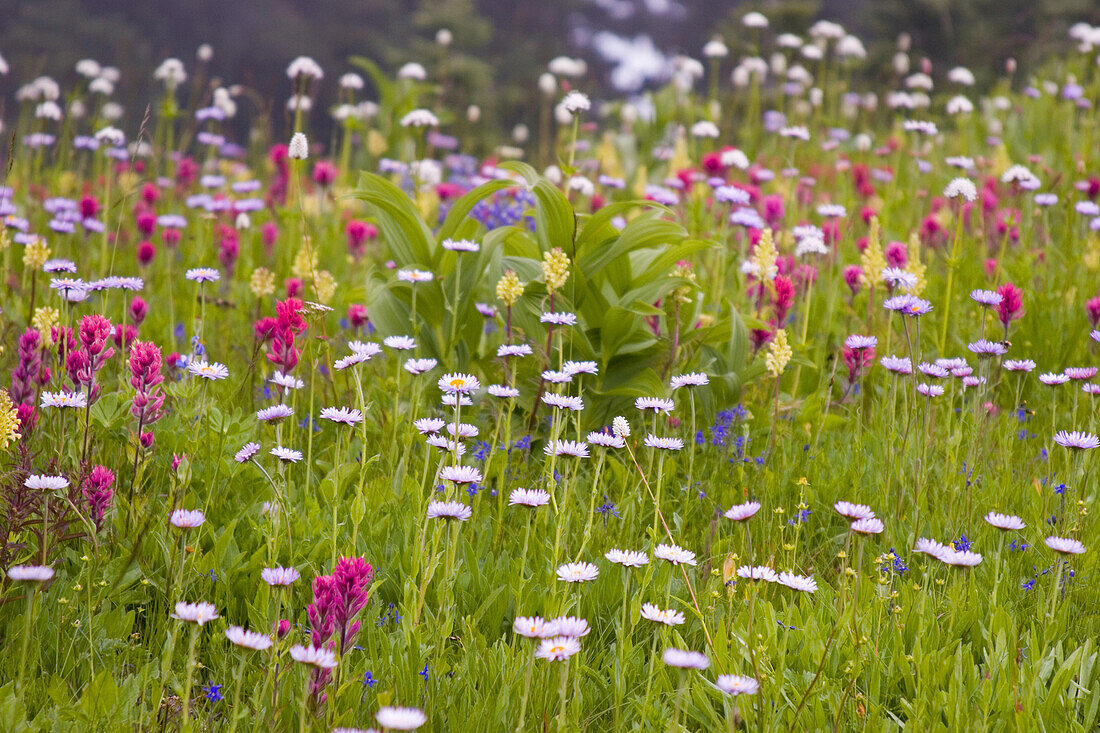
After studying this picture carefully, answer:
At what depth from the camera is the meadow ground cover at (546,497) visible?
1.76m

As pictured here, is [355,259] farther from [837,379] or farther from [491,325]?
[837,379]

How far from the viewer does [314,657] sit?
1420mm

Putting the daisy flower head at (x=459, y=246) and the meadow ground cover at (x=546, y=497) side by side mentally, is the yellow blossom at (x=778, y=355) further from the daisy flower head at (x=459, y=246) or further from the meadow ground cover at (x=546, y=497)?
the daisy flower head at (x=459, y=246)

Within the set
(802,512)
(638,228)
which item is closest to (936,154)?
(638,228)

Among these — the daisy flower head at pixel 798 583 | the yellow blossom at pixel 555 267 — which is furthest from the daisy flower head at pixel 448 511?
the yellow blossom at pixel 555 267

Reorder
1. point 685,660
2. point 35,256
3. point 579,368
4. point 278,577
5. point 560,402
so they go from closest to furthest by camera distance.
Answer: point 685,660, point 278,577, point 560,402, point 579,368, point 35,256

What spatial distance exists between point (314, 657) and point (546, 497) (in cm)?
72

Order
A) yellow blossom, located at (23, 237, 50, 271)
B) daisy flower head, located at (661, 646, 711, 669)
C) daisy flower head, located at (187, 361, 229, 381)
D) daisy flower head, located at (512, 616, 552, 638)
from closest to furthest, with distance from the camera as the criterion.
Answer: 1. daisy flower head, located at (661, 646, 711, 669)
2. daisy flower head, located at (512, 616, 552, 638)
3. daisy flower head, located at (187, 361, 229, 381)
4. yellow blossom, located at (23, 237, 50, 271)

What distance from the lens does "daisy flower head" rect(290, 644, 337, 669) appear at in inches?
55.4

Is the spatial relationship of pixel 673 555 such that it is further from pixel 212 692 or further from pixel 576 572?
pixel 212 692

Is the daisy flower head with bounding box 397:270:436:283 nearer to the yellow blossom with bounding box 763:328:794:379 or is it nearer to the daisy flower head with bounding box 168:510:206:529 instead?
the yellow blossom with bounding box 763:328:794:379

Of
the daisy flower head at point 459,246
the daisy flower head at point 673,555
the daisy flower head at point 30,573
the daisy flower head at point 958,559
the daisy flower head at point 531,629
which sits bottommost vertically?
the daisy flower head at point 531,629

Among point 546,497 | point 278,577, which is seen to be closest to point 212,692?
point 278,577

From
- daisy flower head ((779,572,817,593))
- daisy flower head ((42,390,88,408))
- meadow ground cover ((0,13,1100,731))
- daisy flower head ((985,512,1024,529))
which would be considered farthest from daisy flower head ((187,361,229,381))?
daisy flower head ((985,512,1024,529))
